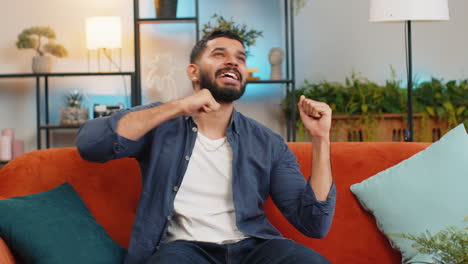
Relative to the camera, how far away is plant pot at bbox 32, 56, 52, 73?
445 centimetres

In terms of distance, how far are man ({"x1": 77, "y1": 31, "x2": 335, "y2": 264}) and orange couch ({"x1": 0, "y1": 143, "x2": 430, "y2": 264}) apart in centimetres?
17

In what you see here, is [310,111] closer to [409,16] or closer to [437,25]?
[409,16]

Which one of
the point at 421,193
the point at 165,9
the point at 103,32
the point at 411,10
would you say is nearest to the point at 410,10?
the point at 411,10

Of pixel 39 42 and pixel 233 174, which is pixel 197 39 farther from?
pixel 233 174

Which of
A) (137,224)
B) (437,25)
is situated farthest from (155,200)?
(437,25)

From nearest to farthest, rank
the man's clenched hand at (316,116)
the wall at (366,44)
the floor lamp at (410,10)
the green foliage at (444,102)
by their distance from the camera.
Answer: the man's clenched hand at (316,116) → the floor lamp at (410,10) → the green foliage at (444,102) → the wall at (366,44)

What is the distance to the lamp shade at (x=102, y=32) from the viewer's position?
14.2ft

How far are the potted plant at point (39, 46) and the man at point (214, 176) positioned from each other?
286cm

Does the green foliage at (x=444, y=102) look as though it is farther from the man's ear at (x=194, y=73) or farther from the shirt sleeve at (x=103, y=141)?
the shirt sleeve at (x=103, y=141)

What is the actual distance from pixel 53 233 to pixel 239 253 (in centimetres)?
58

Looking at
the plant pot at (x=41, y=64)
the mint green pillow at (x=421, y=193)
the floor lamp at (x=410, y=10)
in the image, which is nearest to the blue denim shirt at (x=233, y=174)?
the mint green pillow at (x=421, y=193)

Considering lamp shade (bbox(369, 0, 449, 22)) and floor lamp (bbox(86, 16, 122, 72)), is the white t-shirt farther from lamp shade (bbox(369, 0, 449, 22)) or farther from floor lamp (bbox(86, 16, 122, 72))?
floor lamp (bbox(86, 16, 122, 72))

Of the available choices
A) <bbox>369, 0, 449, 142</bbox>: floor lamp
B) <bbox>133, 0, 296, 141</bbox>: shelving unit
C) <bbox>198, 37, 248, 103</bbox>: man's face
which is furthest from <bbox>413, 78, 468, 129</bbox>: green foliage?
<bbox>198, 37, 248, 103</bbox>: man's face

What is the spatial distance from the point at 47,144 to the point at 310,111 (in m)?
3.46
